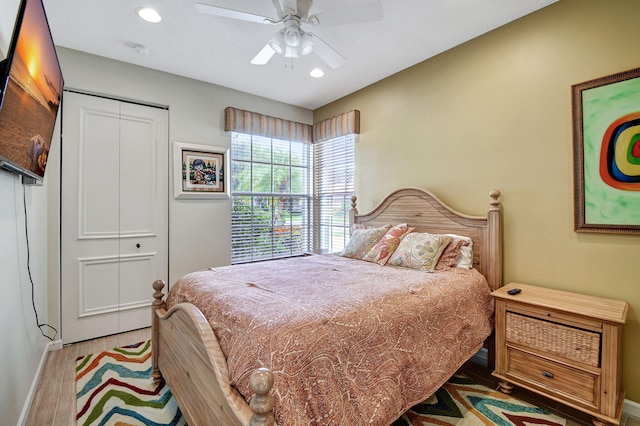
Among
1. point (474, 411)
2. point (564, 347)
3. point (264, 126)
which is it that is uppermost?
point (264, 126)

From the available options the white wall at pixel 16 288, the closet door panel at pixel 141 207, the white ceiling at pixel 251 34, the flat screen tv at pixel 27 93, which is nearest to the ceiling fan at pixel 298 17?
the white ceiling at pixel 251 34

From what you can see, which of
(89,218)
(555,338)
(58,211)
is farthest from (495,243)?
(58,211)

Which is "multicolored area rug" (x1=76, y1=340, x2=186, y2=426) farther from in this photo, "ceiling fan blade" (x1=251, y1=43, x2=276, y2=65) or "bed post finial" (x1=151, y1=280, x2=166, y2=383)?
"ceiling fan blade" (x1=251, y1=43, x2=276, y2=65)

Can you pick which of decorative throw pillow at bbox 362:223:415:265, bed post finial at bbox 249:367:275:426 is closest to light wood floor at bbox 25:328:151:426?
bed post finial at bbox 249:367:275:426

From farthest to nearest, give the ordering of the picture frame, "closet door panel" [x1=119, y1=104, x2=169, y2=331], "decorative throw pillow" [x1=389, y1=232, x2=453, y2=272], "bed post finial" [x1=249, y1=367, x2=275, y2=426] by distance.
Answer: the picture frame, "closet door panel" [x1=119, y1=104, x2=169, y2=331], "decorative throw pillow" [x1=389, y1=232, x2=453, y2=272], "bed post finial" [x1=249, y1=367, x2=275, y2=426]

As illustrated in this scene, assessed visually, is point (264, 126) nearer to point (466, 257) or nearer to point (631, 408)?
point (466, 257)

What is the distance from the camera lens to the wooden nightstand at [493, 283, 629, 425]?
1621 mm

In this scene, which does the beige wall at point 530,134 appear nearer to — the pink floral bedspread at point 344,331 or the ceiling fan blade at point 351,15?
the pink floral bedspread at point 344,331

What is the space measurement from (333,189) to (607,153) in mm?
2784

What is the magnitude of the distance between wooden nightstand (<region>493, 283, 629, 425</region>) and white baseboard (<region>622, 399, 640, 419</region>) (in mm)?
103

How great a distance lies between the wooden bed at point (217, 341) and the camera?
109 cm

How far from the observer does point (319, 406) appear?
3.67 ft

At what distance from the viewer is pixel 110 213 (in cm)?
296

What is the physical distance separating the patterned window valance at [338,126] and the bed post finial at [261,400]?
10.5 ft
